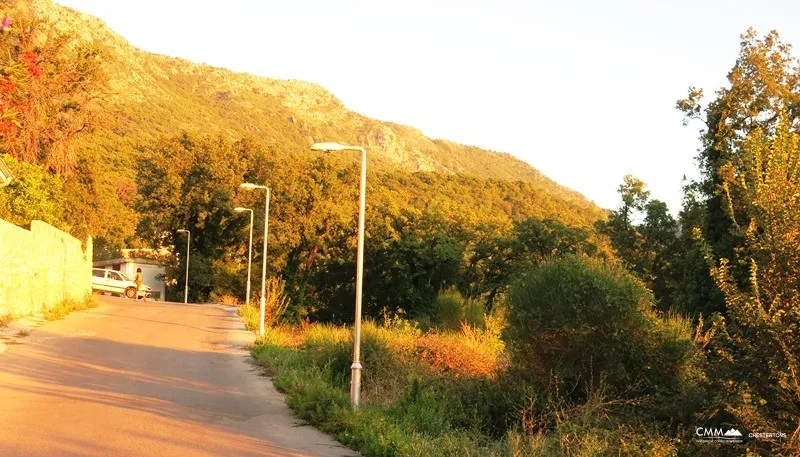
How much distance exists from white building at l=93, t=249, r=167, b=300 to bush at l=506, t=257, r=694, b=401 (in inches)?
2701

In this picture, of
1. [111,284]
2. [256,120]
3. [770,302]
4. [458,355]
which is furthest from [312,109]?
[770,302]

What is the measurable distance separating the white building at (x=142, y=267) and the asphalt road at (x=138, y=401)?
5852cm

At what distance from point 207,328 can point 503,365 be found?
624 inches

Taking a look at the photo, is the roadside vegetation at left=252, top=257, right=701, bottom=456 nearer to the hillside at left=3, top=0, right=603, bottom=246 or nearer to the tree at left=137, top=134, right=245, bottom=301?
the tree at left=137, top=134, right=245, bottom=301

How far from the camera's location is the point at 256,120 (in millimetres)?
149000

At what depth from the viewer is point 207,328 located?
29.7 m

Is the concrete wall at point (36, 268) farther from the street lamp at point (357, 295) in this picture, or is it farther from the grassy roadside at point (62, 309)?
the street lamp at point (357, 295)

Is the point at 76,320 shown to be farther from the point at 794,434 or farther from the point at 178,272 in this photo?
the point at 178,272

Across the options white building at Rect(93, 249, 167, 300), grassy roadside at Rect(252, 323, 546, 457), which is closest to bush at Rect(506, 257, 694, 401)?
grassy roadside at Rect(252, 323, 546, 457)

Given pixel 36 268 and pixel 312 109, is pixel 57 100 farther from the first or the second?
pixel 312 109

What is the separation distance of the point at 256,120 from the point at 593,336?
457 feet

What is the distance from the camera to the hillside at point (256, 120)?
111 m

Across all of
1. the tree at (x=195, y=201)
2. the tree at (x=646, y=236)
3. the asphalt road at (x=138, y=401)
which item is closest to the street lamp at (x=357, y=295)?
the asphalt road at (x=138, y=401)

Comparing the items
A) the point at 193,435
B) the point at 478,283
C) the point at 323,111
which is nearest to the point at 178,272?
the point at 478,283
